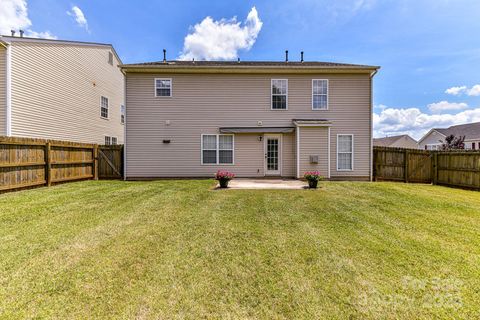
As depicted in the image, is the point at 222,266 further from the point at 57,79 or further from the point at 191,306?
the point at 57,79

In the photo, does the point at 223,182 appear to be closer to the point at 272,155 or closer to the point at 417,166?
the point at 272,155

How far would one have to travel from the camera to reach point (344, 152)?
11.4m

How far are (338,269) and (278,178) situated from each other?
27.4 feet

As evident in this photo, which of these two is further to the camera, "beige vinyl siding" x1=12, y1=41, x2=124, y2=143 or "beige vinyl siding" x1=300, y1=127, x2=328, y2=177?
"beige vinyl siding" x1=300, y1=127, x2=328, y2=177

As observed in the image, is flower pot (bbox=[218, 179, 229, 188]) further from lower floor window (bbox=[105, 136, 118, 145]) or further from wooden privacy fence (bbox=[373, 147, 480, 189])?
lower floor window (bbox=[105, 136, 118, 145])

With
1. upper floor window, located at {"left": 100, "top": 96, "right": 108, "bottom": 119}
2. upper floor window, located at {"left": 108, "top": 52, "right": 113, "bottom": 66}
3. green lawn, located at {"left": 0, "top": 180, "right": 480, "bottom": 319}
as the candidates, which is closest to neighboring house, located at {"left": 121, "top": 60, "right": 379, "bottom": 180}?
green lawn, located at {"left": 0, "top": 180, "right": 480, "bottom": 319}

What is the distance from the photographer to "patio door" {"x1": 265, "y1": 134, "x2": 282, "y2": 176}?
1148 centimetres

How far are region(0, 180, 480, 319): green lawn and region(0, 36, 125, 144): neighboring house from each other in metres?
6.98

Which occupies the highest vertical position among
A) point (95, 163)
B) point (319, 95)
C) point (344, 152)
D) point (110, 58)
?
point (110, 58)

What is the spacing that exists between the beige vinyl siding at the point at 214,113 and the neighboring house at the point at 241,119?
0.05 m

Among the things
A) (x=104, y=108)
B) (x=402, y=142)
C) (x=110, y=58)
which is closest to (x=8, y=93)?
(x=104, y=108)

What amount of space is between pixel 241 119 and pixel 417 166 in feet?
30.1

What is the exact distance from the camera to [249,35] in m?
14.6

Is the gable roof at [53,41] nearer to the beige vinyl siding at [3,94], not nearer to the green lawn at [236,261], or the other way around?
the beige vinyl siding at [3,94]
